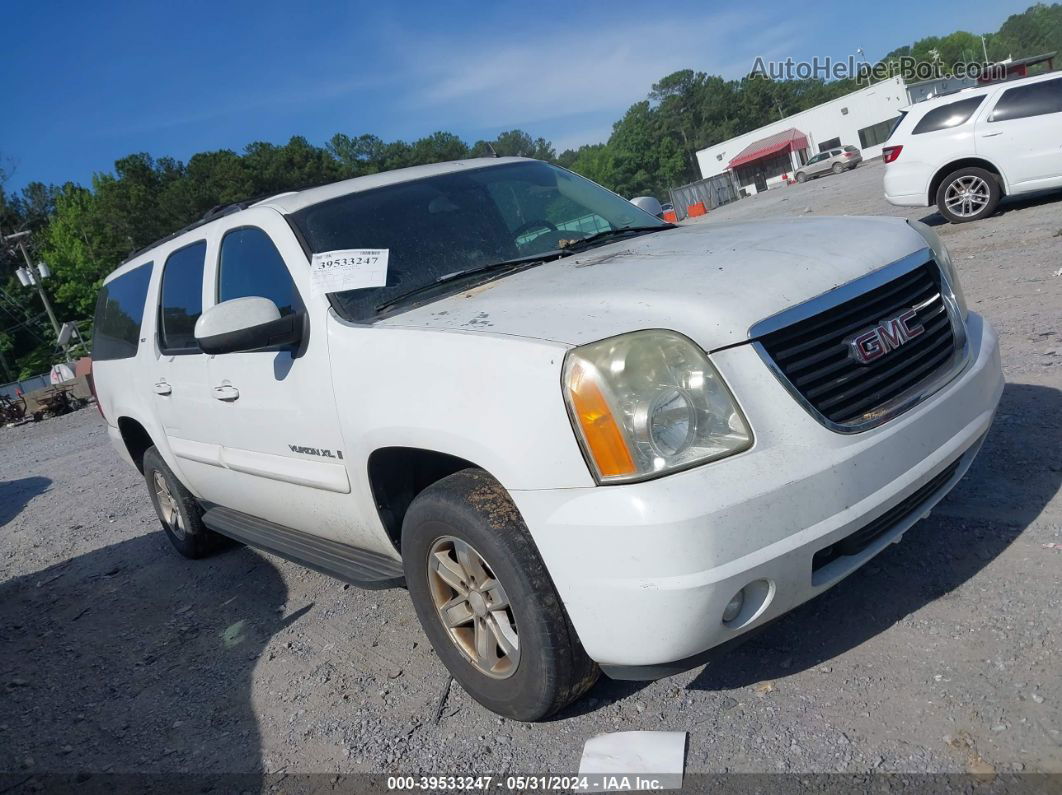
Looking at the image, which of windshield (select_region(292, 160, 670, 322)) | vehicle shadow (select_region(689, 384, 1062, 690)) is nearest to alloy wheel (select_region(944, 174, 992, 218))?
vehicle shadow (select_region(689, 384, 1062, 690))

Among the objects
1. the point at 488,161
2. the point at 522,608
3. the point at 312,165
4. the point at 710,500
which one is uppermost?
the point at 312,165

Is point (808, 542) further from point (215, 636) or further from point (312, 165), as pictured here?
point (312, 165)

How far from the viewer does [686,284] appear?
244cm

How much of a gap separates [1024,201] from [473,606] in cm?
1173

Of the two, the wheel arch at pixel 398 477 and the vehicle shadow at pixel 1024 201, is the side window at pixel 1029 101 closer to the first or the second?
the vehicle shadow at pixel 1024 201

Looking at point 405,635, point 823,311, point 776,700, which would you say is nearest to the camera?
point 823,311

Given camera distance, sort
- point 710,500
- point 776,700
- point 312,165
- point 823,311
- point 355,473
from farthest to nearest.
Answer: point 312,165 < point 355,473 < point 776,700 < point 823,311 < point 710,500

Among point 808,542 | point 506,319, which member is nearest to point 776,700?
point 808,542

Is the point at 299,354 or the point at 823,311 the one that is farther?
the point at 299,354

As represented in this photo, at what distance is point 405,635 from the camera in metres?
3.52

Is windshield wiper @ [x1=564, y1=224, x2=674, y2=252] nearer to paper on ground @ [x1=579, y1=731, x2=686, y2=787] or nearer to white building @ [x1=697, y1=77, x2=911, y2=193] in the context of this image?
paper on ground @ [x1=579, y1=731, x2=686, y2=787]

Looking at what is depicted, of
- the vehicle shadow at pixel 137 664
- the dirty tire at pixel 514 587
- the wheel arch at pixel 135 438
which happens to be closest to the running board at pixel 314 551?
the dirty tire at pixel 514 587

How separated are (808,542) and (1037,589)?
Answer: 1039mm

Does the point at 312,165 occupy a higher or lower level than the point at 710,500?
higher
